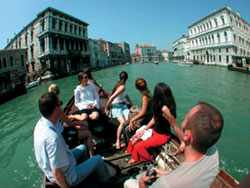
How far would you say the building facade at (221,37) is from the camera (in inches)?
1245

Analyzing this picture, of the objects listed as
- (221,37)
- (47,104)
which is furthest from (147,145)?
(221,37)

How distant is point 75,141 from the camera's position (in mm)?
2383

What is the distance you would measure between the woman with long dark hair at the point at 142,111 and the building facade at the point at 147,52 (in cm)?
9656

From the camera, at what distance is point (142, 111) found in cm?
255

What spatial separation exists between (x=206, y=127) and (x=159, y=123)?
4.26ft

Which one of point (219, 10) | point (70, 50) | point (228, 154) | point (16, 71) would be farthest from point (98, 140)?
point (219, 10)

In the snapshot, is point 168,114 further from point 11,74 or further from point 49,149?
point 11,74

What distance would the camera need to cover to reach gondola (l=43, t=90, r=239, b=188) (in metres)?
1.56

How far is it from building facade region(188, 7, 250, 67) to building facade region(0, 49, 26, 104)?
111 feet

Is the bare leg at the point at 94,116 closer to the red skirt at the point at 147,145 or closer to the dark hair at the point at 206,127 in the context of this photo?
the red skirt at the point at 147,145

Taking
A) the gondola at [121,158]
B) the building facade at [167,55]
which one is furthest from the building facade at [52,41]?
the building facade at [167,55]

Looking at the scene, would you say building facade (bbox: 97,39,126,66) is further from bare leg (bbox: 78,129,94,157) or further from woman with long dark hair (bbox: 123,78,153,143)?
bare leg (bbox: 78,129,94,157)

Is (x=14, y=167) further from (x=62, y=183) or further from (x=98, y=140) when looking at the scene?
(x=62, y=183)

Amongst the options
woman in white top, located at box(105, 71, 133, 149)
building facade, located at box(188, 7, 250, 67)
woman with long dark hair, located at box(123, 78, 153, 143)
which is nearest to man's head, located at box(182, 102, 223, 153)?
woman with long dark hair, located at box(123, 78, 153, 143)
